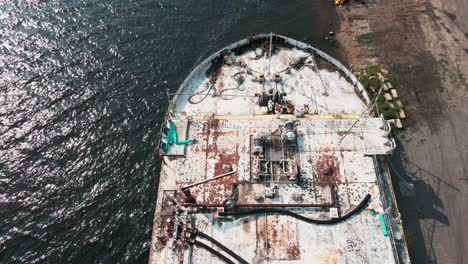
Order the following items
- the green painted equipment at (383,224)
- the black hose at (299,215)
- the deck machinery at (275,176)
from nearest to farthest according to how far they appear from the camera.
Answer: the deck machinery at (275,176)
the green painted equipment at (383,224)
the black hose at (299,215)

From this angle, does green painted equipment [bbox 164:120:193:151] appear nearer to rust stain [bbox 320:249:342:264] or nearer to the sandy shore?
rust stain [bbox 320:249:342:264]

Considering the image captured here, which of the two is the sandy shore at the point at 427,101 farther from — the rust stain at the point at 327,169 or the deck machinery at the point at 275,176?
the rust stain at the point at 327,169

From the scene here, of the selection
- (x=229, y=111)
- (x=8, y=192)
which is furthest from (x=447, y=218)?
(x=8, y=192)

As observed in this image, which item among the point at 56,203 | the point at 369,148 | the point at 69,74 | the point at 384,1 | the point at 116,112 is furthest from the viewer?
the point at 384,1

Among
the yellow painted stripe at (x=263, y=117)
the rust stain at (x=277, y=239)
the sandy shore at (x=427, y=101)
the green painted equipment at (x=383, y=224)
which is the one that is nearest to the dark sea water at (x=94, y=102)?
the sandy shore at (x=427, y=101)

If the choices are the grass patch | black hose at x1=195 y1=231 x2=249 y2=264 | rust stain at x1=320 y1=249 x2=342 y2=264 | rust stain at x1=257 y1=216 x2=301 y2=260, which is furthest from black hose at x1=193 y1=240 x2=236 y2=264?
the grass patch

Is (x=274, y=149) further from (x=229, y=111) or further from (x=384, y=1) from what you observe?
(x=384, y=1)
